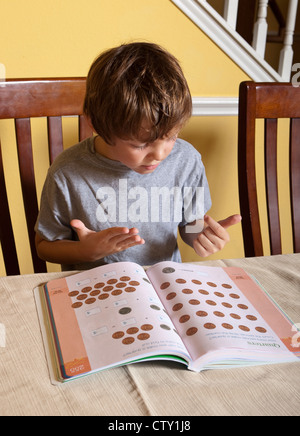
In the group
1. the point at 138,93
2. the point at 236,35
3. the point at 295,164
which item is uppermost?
the point at 236,35

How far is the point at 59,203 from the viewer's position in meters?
1.03

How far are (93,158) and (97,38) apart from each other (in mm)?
457

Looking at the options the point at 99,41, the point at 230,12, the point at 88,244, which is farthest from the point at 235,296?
the point at 230,12

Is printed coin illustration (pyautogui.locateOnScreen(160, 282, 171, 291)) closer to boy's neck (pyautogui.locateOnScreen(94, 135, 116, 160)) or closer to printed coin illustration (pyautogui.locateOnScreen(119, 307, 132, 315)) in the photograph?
printed coin illustration (pyautogui.locateOnScreen(119, 307, 132, 315))

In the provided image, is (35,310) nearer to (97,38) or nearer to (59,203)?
(59,203)

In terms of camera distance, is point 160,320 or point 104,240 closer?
point 160,320

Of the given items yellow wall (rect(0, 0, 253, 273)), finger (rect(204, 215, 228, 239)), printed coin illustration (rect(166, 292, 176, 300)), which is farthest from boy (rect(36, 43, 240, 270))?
yellow wall (rect(0, 0, 253, 273))

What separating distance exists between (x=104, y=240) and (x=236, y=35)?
872mm

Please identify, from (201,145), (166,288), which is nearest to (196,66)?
(201,145)

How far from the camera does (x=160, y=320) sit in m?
0.65

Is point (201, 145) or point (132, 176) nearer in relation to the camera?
point (132, 176)

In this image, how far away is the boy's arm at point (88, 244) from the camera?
82 centimetres

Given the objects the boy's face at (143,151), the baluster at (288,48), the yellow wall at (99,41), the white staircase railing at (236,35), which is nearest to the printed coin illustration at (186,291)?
the boy's face at (143,151)

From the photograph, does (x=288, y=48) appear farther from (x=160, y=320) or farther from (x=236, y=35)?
(x=160, y=320)
